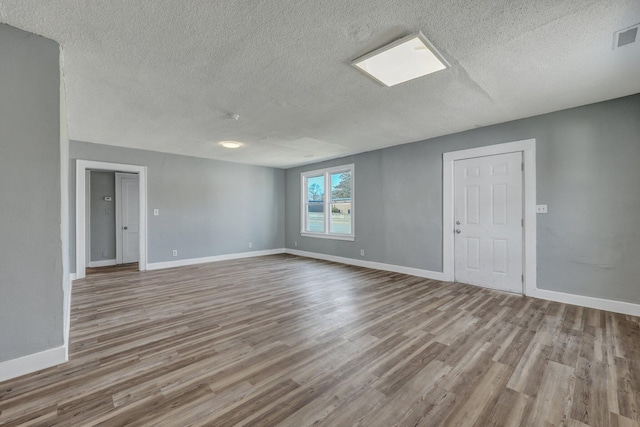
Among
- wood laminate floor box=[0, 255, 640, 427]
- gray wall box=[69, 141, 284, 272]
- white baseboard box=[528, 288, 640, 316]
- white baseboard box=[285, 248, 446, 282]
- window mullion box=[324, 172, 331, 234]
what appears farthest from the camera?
window mullion box=[324, 172, 331, 234]

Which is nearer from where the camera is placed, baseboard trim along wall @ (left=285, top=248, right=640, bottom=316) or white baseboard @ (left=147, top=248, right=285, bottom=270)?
baseboard trim along wall @ (left=285, top=248, right=640, bottom=316)

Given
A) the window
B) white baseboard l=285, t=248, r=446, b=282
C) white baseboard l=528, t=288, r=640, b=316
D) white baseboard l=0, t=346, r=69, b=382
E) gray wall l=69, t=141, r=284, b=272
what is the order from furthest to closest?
the window < gray wall l=69, t=141, r=284, b=272 < white baseboard l=285, t=248, r=446, b=282 < white baseboard l=528, t=288, r=640, b=316 < white baseboard l=0, t=346, r=69, b=382

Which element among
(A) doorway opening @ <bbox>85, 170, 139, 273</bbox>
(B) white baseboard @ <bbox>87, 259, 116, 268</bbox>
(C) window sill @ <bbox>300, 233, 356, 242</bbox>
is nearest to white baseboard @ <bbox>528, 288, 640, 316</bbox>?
(C) window sill @ <bbox>300, 233, 356, 242</bbox>

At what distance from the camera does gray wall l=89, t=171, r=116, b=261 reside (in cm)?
634

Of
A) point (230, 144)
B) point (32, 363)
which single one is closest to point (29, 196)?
point (32, 363)

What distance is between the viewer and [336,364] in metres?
2.11

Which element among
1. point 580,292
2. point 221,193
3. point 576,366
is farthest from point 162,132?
point 580,292

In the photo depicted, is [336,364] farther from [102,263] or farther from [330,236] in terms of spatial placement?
[102,263]

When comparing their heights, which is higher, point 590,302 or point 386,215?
point 386,215

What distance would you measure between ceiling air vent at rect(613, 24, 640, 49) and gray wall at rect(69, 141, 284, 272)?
6640 millimetres

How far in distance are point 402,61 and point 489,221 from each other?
302 centimetres

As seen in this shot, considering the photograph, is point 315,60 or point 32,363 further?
point 315,60

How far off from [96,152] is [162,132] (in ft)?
5.83

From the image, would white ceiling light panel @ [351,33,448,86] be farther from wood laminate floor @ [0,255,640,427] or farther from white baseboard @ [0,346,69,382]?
white baseboard @ [0,346,69,382]
